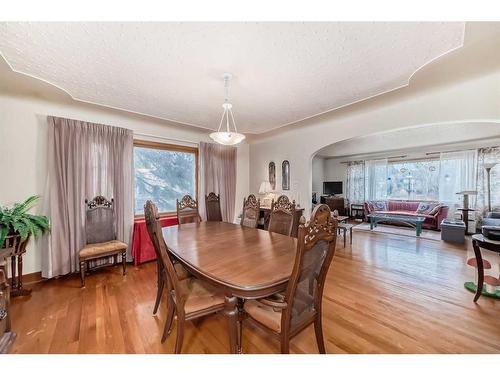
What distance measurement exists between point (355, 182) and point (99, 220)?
759cm

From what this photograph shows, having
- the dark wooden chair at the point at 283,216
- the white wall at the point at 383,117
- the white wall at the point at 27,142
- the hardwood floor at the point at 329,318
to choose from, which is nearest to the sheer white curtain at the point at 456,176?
the hardwood floor at the point at 329,318

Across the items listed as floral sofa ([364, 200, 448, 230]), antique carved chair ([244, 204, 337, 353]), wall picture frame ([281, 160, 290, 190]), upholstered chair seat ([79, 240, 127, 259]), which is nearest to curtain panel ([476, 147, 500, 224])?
floral sofa ([364, 200, 448, 230])

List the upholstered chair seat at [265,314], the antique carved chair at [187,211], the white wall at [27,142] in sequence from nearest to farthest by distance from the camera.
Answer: the upholstered chair seat at [265,314] → the white wall at [27,142] → the antique carved chair at [187,211]

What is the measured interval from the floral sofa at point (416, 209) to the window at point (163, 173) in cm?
558

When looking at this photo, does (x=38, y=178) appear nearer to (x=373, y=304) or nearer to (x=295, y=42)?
(x=295, y=42)

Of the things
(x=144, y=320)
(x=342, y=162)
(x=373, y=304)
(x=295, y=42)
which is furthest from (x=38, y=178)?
(x=342, y=162)

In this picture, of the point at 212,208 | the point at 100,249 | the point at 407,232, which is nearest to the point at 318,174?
the point at 407,232

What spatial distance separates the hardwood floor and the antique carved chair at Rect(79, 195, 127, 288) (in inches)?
13.9

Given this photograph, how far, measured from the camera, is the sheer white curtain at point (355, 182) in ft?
23.9

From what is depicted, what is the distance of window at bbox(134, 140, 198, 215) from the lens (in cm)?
361

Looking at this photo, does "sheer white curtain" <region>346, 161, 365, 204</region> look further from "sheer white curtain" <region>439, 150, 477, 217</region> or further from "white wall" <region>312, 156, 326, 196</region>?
"sheer white curtain" <region>439, 150, 477, 217</region>

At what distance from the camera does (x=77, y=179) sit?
2.82 meters

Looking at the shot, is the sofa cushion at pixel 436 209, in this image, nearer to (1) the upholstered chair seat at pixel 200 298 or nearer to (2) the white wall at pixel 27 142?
(1) the upholstered chair seat at pixel 200 298
